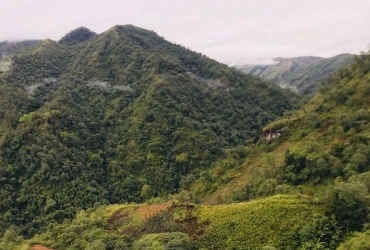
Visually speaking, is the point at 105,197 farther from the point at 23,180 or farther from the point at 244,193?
the point at 244,193

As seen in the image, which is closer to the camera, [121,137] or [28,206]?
[28,206]

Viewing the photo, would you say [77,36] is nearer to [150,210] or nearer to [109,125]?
[109,125]

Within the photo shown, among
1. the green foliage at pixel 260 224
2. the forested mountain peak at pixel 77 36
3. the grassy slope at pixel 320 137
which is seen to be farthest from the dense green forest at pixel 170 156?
the forested mountain peak at pixel 77 36

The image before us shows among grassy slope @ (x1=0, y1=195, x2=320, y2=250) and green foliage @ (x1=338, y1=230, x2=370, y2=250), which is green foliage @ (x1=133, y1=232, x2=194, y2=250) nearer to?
grassy slope @ (x1=0, y1=195, x2=320, y2=250)

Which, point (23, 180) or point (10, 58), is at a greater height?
point (10, 58)

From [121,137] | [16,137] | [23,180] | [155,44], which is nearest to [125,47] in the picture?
[155,44]
